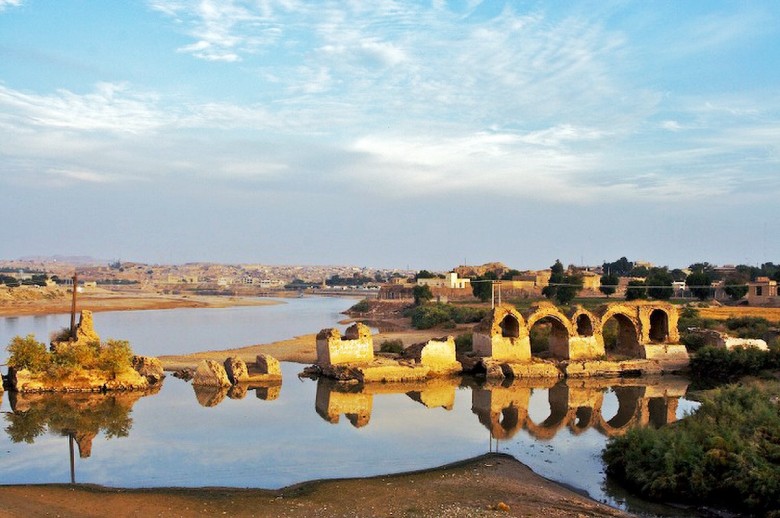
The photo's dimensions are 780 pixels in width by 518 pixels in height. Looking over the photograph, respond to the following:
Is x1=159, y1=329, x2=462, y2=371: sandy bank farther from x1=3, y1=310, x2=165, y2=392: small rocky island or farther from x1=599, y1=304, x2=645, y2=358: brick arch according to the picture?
x1=599, y1=304, x2=645, y2=358: brick arch

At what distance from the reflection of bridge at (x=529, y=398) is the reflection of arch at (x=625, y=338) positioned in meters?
2.32

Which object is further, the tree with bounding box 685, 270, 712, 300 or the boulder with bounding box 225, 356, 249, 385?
the tree with bounding box 685, 270, 712, 300

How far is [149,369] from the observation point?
22.5 meters

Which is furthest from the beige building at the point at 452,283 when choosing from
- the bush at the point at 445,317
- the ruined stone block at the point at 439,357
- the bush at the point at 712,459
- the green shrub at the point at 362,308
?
the bush at the point at 712,459

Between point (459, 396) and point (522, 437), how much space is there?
17.7ft

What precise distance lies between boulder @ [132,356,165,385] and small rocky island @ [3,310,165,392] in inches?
6.2

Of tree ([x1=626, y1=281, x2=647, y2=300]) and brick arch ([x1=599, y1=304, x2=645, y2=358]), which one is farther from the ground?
tree ([x1=626, y1=281, x2=647, y2=300])

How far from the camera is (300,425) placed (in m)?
16.5

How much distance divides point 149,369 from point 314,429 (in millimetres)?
8733

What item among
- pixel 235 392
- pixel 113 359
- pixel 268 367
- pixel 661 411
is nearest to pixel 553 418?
pixel 661 411

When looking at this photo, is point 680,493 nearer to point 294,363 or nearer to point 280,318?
point 294,363

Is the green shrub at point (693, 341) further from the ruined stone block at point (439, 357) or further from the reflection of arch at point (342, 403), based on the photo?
the reflection of arch at point (342, 403)

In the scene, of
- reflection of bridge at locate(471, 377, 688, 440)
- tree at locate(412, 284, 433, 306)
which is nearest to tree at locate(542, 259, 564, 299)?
tree at locate(412, 284, 433, 306)

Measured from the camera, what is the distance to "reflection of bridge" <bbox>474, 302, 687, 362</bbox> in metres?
25.4
